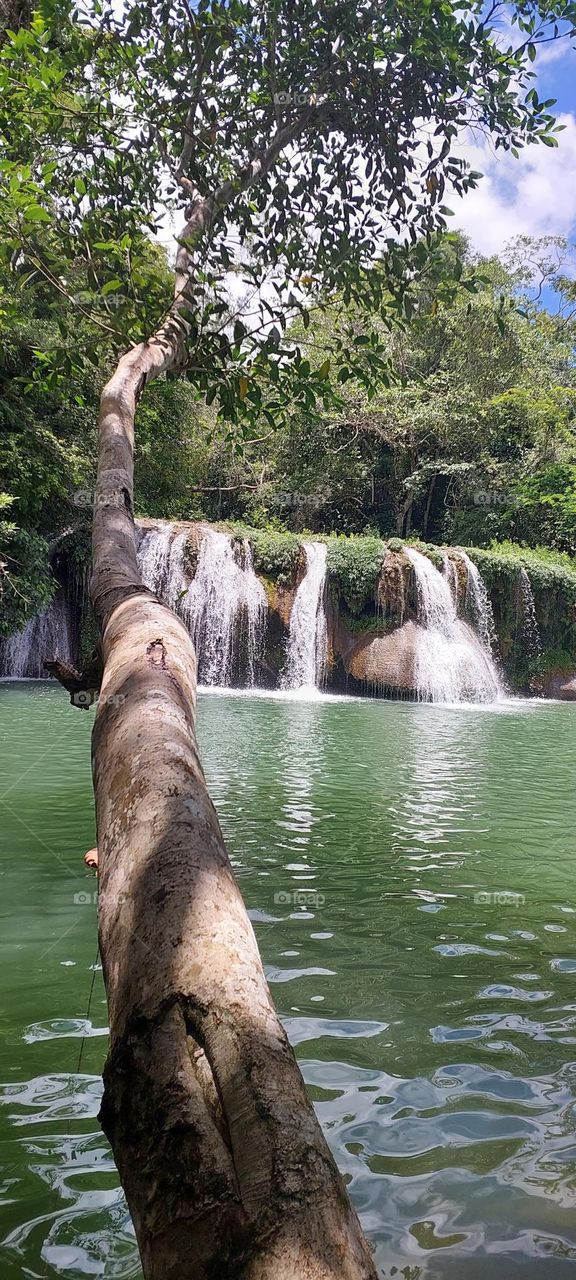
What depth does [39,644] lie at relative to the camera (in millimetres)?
21094

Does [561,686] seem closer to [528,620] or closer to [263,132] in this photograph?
[528,620]

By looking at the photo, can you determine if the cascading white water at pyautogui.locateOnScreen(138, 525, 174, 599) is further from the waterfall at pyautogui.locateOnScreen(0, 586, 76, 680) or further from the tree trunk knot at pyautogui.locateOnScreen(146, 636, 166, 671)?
the tree trunk knot at pyautogui.locateOnScreen(146, 636, 166, 671)

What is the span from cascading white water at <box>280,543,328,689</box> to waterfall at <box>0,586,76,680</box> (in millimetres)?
5769

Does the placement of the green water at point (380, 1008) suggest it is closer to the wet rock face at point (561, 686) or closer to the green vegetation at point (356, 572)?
the green vegetation at point (356, 572)

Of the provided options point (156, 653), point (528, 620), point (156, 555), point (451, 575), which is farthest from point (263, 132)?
point (528, 620)

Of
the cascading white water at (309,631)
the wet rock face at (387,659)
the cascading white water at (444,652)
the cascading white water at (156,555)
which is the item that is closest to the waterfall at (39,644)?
the cascading white water at (156,555)

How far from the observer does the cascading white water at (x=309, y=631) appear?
21859mm

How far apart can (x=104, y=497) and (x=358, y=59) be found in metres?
4.11

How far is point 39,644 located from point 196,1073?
21.1 meters

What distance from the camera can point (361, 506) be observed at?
3303 centimetres

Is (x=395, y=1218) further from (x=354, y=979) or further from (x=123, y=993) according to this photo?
(x=123, y=993)

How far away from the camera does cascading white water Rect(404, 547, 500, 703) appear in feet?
70.4

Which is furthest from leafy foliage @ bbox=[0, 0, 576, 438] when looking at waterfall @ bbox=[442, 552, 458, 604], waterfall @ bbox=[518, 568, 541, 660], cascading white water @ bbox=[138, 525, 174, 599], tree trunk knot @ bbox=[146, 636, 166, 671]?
waterfall @ bbox=[518, 568, 541, 660]

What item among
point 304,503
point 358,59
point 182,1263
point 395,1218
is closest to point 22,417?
point 358,59
